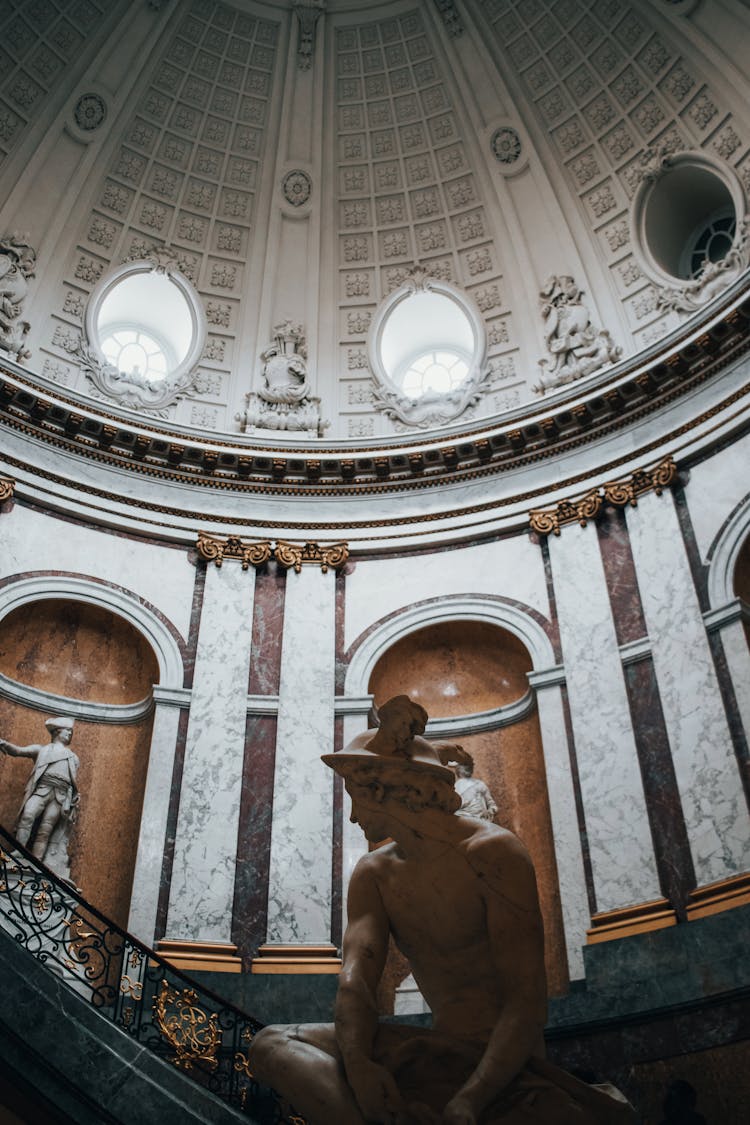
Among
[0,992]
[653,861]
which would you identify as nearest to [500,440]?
[653,861]

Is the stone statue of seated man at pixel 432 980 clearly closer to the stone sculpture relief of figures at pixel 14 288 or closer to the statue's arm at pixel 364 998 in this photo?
the statue's arm at pixel 364 998

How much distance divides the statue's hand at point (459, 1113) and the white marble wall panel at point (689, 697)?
846 cm

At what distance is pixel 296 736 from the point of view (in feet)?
50.4

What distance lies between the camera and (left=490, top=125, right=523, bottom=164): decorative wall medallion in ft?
64.5

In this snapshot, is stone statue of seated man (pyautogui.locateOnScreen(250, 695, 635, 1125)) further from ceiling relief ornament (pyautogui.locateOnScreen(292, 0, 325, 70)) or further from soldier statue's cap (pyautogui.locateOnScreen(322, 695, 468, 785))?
ceiling relief ornament (pyautogui.locateOnScreen(292, 0, 325, 70))

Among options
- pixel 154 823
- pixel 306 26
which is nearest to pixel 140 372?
pixel 306 26

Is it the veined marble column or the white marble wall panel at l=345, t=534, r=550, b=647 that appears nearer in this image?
the veined marble column

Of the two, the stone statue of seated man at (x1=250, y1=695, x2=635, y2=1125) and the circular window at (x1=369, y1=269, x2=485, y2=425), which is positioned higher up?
the circular window at (x1=369, y1=269, x2=485, y2=425)

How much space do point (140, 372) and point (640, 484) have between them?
29.2 feet

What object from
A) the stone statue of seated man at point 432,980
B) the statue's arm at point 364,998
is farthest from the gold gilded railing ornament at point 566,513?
the statue's arm at point 364,998

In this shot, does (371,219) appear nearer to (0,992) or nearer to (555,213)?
(555,213)

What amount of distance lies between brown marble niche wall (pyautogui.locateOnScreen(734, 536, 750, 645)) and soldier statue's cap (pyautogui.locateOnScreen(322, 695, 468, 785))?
9563 mm

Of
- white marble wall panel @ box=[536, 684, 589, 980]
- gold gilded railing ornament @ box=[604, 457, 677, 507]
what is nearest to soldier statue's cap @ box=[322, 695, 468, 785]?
white marble wall panel @ box=[536, 684, 589, 980]

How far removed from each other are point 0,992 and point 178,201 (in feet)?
52.2
